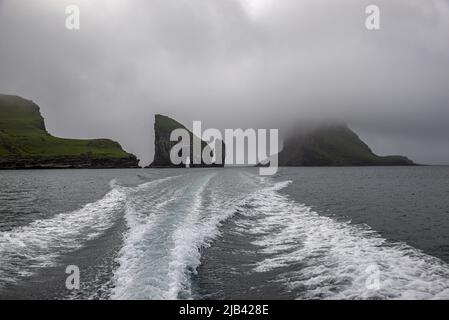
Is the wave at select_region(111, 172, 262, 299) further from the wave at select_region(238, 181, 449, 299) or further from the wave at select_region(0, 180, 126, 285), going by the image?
the wave at select_region(238, 181, 449, 299)

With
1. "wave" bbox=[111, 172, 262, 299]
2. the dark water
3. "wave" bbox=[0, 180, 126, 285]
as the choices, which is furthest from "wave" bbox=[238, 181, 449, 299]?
"wave" bbox=[0, 180, 126, 285]

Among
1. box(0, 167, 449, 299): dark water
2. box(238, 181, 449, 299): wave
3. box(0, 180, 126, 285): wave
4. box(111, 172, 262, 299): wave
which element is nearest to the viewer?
box(111, 172, 262, 299): wave

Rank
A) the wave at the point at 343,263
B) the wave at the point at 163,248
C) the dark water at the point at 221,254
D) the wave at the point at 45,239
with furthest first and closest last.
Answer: the wave at the point at 45,239 → the dark water at the point at 221,254 → the wave at the point at 343,263 → the wave at the point at 163,248

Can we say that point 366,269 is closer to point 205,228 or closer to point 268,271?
point 268,271

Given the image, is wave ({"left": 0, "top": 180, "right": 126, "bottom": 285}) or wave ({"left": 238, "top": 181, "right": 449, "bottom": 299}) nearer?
wave ({"left": 238, "top": 181, "right": 449, "bottom": 299})

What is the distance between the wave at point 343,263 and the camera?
12117mm

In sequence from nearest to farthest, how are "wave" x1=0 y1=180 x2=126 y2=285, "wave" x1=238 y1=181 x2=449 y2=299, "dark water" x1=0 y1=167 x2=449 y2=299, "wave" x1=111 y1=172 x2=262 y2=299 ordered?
"wave" x1=111 y1=172 x2=262 y2=299, "wave" x1=238 y1=181 x2=449 y2=299, "dark water" x1=0 y1=167 x2=449 y2=299, "wave" x1=0 y1=180 x2=126 y2=285

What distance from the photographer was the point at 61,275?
14.1m

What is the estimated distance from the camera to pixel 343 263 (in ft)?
49.7

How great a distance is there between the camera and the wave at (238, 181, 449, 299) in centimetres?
1212

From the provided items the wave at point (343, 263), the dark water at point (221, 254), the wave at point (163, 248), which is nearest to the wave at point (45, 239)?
the dark water at point (221, 254)

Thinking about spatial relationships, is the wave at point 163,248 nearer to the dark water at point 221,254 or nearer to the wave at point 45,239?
the dark water at point 221,254

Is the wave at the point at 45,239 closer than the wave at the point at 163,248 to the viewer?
No
